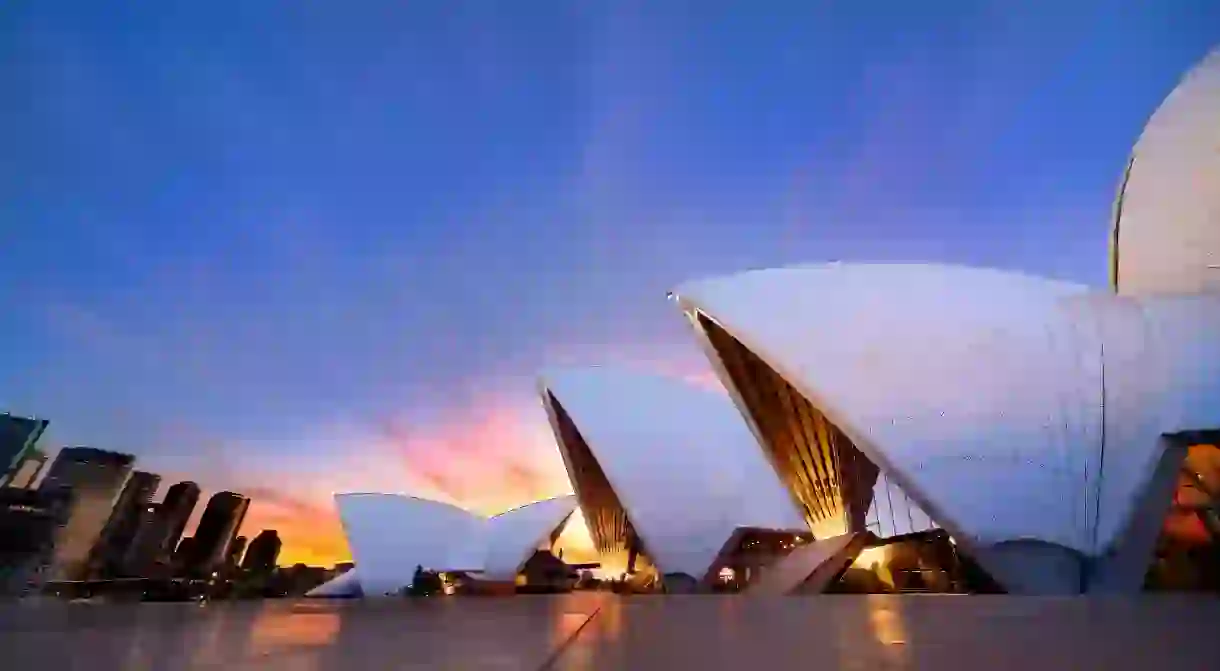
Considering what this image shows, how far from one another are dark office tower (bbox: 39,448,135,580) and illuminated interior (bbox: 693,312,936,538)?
33.1 meters

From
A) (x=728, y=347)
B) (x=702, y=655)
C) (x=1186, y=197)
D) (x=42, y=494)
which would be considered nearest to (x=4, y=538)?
(x=42, y=494)

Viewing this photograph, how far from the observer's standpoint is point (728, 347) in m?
24.4

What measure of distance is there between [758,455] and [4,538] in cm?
3631

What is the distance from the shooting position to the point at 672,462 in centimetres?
3681

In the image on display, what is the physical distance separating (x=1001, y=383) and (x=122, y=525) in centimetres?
5329

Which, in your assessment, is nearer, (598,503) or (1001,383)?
(1001,383)

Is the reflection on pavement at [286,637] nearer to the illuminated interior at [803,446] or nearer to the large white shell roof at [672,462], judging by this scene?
the illuminated interior at [803,446]

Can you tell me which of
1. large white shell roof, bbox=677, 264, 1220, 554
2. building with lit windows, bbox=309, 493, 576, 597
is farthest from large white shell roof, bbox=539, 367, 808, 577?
building with lit windows, bbox=309, 493, 576, 597

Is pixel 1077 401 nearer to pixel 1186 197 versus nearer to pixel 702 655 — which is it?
pixel 1186 197

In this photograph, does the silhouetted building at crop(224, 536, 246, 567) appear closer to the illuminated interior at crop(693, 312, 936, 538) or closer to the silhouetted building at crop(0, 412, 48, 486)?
the silhouetted building at crop(0, 412, 48, 486)

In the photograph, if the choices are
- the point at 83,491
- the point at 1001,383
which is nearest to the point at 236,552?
the point at 83,491

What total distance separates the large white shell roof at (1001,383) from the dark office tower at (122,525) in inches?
1700

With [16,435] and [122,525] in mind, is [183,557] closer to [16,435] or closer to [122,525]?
[122,525]

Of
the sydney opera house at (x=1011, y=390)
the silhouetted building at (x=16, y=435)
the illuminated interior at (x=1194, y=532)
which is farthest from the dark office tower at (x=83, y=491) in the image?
the illuminated interior at (x=1194, y=532)
